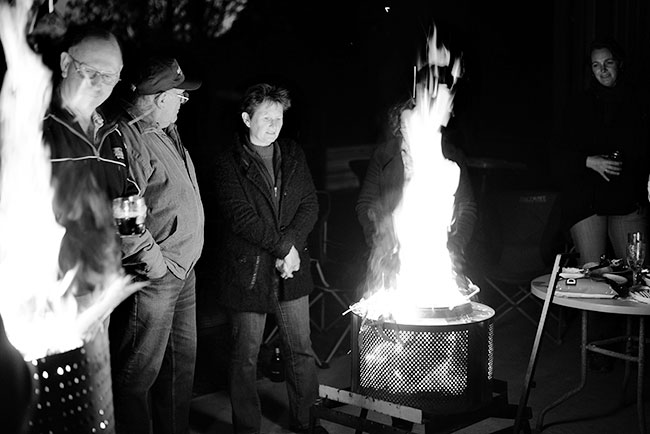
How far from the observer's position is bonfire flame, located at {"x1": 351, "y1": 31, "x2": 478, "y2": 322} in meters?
3.48

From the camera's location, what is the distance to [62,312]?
96.7 inches

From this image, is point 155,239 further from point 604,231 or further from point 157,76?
point 604,231

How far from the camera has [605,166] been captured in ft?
16.7

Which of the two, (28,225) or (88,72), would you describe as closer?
(28,225)

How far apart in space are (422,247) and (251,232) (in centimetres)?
88

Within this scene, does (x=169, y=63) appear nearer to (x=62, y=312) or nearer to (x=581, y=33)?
(x=62, y=312)

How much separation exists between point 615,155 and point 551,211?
4.39 feet

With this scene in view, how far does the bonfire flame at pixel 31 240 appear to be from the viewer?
7.61 ft

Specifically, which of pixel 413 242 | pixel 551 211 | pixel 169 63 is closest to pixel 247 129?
pixel 169 63

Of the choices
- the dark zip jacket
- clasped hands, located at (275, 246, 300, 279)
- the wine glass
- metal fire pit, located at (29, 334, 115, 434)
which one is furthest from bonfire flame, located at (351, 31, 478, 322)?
metal fire pit, located at (29, 334, 115, 434)

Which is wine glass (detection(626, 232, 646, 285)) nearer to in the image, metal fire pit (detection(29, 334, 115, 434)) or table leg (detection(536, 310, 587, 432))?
table leg (detection(536, 310, 587, 432))

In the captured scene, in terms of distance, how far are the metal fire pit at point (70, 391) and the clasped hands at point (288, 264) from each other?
72.4 inches

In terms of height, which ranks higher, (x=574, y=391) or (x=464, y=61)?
(x=464, y=61)

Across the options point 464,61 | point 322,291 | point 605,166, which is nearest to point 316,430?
point 322,291
